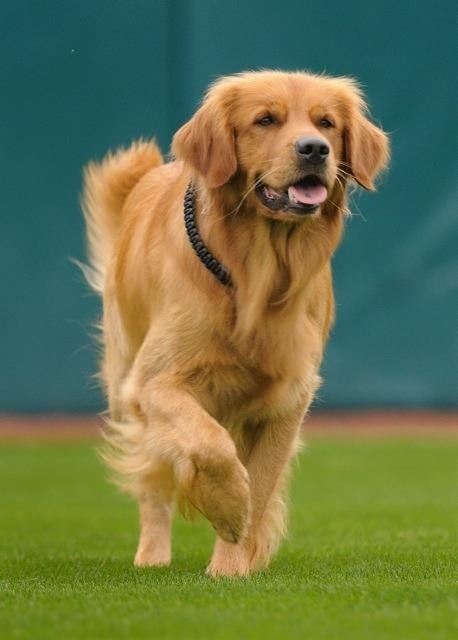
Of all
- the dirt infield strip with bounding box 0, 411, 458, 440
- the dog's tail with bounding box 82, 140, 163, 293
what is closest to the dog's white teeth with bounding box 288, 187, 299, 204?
the dog's tail with bounding box 82, 140, 163, 293

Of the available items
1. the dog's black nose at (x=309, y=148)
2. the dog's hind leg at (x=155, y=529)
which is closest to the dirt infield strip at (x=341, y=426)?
the dog's hind leg at (x=155, y=529)

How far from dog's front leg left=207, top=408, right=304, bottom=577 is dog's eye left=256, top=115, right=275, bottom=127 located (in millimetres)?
1088

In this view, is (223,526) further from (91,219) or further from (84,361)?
(84,361)

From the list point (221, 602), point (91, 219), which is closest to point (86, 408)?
point (91, 219)

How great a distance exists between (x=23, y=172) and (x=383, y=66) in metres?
2.69

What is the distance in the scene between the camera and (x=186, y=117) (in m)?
10.5

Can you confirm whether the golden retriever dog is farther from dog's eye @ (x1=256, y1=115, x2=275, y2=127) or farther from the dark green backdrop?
the dark green backdrop

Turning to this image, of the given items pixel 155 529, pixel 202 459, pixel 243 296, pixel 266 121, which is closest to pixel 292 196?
pixel 266 121

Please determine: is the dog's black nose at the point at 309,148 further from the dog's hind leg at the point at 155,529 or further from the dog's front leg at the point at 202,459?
the dog's hind leg at the point at 155,529

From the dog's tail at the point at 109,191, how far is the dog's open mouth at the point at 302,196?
200 cm

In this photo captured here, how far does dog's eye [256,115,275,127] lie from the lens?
16.9 feet

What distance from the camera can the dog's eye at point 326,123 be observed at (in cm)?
520

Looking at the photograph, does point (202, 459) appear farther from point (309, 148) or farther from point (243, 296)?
point (309, 148)

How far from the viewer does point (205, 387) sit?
17.4ft
